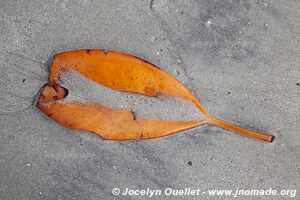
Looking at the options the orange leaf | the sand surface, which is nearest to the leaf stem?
the sand surface

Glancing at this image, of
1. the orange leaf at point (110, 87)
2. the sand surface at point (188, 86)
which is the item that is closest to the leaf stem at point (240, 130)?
the sand surface at point (188, 86)

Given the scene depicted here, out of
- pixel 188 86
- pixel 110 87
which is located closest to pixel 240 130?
pixel 188 86

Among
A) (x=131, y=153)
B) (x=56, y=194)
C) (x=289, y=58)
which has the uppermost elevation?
(x=289, y=58)

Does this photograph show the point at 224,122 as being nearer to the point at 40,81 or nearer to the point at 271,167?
the point at 271,167

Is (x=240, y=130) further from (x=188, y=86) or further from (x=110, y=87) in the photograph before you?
(x=110, y=87)

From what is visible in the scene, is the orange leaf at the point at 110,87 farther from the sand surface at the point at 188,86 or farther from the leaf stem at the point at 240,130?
the leaf stem at the point at 240,130

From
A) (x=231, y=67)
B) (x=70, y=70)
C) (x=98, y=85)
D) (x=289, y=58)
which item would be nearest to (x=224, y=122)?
(x=231, y=67)

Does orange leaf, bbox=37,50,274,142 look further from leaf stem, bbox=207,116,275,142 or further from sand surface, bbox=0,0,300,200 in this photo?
leaf stem, bbox=207,116,275,142

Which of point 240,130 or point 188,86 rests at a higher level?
point 188,86
